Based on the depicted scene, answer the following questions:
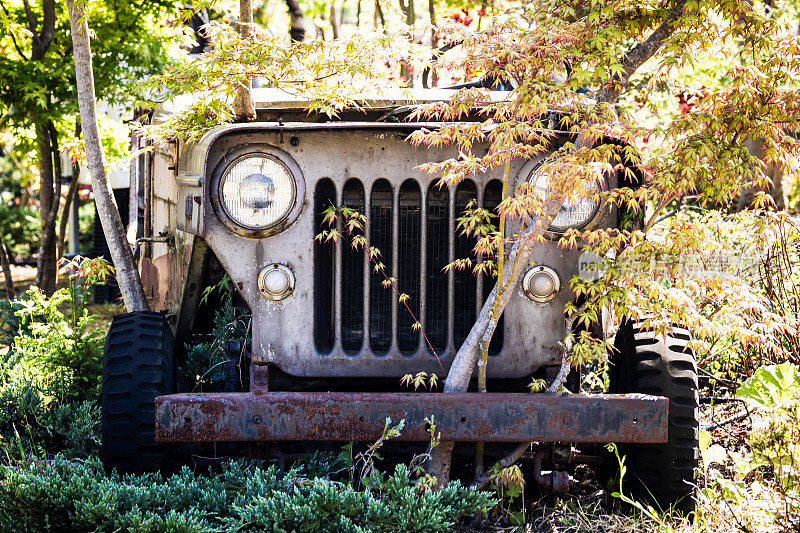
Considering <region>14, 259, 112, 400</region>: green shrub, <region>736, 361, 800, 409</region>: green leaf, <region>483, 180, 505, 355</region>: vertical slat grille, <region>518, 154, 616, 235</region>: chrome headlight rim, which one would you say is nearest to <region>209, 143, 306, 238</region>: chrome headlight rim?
<region>483, 180, 505, 355</region>: vertical slat grille

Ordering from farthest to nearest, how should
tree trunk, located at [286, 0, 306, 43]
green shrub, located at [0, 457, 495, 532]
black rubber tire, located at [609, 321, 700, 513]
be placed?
tree trunk, located at [286, 0, 306, 43] < black rubber tire, located at [609, 321, 700, 513] < green shrub, located at [0, 457, 495, 532]

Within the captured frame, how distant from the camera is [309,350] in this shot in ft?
11.5

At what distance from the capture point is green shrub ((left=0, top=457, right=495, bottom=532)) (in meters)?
2.96

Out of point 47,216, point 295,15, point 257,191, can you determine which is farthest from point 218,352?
point 295,15

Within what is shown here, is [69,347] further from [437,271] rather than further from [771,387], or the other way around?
[771,387]

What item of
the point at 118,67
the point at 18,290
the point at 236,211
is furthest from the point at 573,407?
the point at 18,290

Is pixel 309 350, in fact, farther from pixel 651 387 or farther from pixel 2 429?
pixel 2 429

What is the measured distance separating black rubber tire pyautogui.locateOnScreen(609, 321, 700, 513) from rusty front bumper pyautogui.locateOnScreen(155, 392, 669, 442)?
26cm

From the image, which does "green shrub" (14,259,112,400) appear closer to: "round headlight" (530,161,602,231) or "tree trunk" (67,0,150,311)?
"tree trunk" (67,0,150,311)

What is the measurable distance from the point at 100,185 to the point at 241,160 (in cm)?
180

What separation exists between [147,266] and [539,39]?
3045mm

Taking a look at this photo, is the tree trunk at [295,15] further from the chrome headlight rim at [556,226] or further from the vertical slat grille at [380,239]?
the chrome headlight rim at [556,226]

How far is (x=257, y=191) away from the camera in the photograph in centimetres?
341

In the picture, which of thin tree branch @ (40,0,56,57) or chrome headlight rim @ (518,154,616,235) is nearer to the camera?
chrome headlight rim @ (518,154,616,235)
